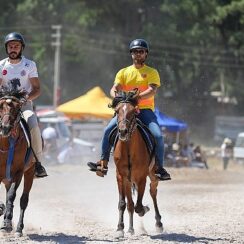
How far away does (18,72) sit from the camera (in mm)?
12508

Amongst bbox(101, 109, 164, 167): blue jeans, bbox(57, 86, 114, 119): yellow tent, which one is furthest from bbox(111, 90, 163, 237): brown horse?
bbox(57, 86, 114, 119): yellow tent

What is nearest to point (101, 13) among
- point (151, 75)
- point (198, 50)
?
point (198, 50)

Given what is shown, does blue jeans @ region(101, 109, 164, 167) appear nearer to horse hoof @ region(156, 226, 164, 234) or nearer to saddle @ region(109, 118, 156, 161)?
saddle @ region(109, 118, 156, 161)

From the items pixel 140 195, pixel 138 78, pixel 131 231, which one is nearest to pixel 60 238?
pixel 131 231

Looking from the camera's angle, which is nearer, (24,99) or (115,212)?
(24,99)

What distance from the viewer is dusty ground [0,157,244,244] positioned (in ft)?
40.0

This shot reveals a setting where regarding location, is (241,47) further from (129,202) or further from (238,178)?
(129,202)

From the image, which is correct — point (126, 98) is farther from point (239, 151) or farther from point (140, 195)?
point (239, 151)

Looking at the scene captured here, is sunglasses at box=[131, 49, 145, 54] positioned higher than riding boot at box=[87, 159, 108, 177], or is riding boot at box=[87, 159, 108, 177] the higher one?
sunglasses at box=[131, 49, 145, 54]

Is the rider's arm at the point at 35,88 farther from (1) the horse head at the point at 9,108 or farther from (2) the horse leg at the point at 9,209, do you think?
(2) the horse leg at the point at 9,209

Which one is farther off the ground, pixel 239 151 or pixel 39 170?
pixel 39 170

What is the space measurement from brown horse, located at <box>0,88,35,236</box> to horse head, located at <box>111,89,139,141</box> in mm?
1421

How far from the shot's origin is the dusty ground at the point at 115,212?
40.0 ft

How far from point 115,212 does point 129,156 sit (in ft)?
13.4
